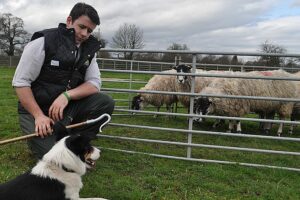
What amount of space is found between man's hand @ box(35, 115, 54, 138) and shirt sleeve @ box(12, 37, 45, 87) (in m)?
0.53

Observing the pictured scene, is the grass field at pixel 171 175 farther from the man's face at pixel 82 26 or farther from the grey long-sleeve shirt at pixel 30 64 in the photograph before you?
the man's face at pixel 82 26

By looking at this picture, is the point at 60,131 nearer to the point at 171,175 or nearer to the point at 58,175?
the point at 58,175

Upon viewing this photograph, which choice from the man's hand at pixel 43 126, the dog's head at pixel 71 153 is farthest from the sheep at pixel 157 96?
the dog's head at pixel 71 153

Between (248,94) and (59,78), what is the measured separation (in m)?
6.34

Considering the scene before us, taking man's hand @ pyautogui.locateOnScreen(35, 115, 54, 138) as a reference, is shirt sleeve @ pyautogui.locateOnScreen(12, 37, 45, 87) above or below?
above

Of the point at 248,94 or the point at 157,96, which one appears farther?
the point at 157,96

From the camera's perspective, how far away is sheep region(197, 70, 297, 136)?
10.0 metres

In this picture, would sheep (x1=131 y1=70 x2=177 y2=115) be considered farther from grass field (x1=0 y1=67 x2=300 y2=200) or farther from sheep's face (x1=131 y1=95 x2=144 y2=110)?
grass field (x1=0 y1=67 x2=300 y2=200)

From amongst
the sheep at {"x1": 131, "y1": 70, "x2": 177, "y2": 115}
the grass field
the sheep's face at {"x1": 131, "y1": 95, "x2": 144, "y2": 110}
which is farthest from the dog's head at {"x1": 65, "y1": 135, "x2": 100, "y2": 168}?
the sheep's face at {"x1": 131, "y1": 95, "x2": 144, "y2": 110}

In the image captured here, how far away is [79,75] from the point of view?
4941 mm

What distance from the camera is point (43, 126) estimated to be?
4.08 metres

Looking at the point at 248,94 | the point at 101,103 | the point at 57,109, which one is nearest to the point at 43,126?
the point at 57,109

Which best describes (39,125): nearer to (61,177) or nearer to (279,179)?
(61,177)

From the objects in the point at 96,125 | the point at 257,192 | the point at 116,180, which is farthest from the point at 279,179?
the point at 96,125
